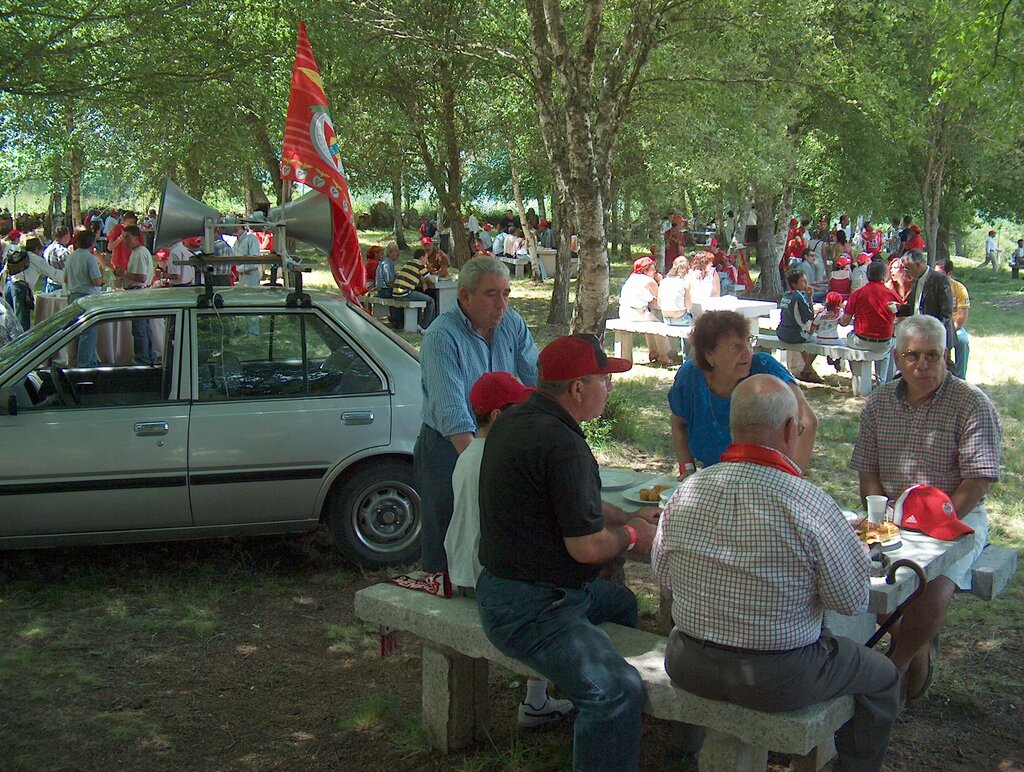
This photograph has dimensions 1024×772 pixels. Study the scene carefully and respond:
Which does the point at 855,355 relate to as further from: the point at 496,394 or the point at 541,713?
the point at 496,394

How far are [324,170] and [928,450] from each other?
4.78m

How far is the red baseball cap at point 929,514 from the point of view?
13.6 feet

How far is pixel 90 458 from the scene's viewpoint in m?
5.70

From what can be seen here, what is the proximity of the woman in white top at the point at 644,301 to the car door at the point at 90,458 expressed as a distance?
358 inches

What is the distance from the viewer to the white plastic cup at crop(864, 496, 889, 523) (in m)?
4.10

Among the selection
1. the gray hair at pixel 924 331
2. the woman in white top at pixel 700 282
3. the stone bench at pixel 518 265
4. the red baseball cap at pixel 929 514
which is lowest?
the red baseball cap at pixel 929 514

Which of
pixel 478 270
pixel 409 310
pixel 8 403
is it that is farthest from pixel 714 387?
pixel 409 310

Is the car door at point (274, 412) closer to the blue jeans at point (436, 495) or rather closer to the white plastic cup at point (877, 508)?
the blue jeans at point (436, 495)

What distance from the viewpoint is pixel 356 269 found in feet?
24.3

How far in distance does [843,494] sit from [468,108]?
13.3 m

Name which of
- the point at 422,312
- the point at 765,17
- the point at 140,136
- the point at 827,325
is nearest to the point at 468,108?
the point at 422,312

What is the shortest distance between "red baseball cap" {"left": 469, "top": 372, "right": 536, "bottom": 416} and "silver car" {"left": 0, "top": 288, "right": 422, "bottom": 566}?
2.27m

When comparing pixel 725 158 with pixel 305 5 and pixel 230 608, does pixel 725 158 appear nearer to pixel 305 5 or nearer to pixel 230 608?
pixel 305 5

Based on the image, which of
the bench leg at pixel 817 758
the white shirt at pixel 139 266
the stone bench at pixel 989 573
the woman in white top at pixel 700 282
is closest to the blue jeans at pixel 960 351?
the woman in white top at pixel 700 282
